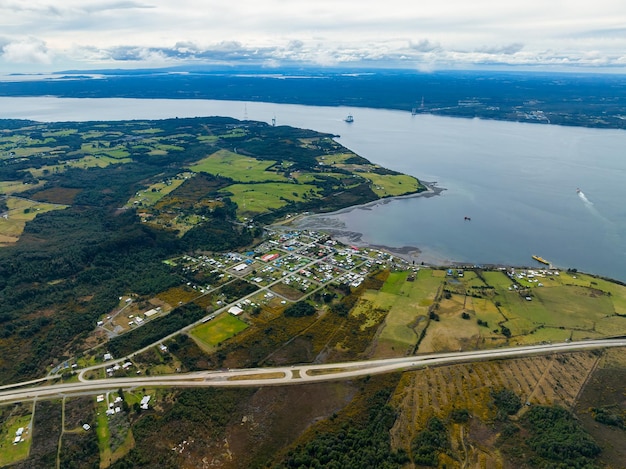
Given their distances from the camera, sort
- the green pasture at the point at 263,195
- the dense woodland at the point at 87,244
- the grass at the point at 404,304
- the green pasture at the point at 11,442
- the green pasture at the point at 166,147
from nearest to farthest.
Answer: the green pasture at the point at 11,442
the grass at the point at 404,304
the dense woodland at the point at 87,244
the green pasture at the point at 263,195
the green pasture at the point at 166,147

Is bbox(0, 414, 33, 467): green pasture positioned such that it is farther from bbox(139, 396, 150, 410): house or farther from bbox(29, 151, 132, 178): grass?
bbox(29, 151, 132, 178): grass

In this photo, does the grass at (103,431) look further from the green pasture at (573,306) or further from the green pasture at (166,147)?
the green pasture at (166,147)

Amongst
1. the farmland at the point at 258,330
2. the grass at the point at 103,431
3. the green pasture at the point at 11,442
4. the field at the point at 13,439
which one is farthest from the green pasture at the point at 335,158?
the green pasture at the point at 11,442

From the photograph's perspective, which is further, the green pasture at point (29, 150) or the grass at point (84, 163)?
the green pasture at point (29, 150)

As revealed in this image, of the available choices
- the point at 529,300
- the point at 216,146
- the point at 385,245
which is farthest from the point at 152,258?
the point at 216,146

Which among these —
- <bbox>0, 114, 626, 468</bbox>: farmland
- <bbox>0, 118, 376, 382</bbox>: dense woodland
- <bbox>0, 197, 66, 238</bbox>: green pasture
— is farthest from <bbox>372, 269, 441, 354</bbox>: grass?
<bbox>0, 197, 66, 238</bbox>: green pasture

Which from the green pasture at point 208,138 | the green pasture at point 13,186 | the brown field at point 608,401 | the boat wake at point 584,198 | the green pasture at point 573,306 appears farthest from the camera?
the green pasture at point 208,138

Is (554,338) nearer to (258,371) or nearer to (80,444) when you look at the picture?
(258,371)
